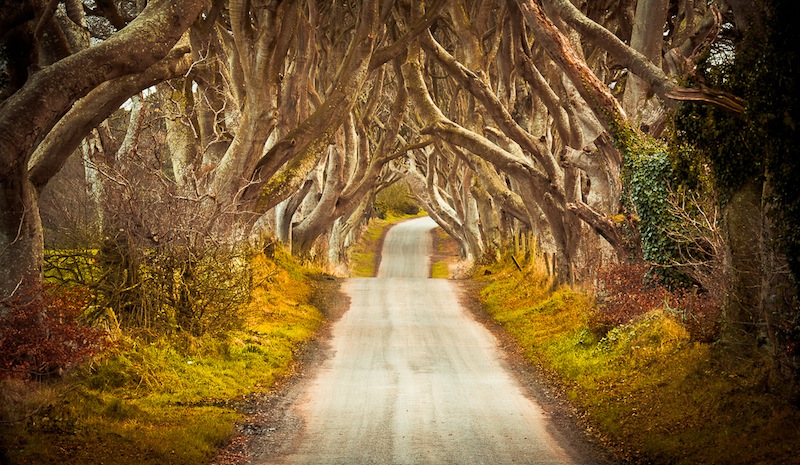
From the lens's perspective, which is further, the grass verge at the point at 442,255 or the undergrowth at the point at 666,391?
the grass verge at the point at 442,255

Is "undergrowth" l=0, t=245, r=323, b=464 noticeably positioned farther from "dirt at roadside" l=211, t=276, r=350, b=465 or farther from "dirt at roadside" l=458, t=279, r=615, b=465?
"dirt at roadside" l=458, t=279, r=615, b=465

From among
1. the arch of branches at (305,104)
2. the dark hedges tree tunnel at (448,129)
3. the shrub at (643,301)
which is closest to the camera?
the dark hedges tree tunnel at (448,129)

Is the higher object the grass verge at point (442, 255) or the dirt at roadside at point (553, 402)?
the grass verge at point (442, 255)

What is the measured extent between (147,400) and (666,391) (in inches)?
255

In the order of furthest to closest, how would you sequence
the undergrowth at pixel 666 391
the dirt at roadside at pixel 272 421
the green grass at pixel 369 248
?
the green grass at pixel 369 248
the dirt at roadside at pixel 272 421
the undergrowth at pixel 666 391

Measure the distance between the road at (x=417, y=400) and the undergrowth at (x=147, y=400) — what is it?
0.98 meters

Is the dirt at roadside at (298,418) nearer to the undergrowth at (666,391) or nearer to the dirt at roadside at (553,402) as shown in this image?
the dirt at roadside at (553,402)

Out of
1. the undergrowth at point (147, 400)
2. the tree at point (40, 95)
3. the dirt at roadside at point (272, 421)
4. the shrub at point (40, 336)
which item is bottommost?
the dirt at roadside at point (272, 421)

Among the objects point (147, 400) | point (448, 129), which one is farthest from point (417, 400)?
point (448, 129)

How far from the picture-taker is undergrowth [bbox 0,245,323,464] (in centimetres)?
835

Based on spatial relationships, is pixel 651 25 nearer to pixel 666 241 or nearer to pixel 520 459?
pixel 666 241

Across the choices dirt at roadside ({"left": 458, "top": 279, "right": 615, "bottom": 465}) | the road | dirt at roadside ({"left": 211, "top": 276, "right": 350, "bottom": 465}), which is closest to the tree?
dirt at roadside ({"left": 211, "top": 276, "right": 350, "bottom": 465})

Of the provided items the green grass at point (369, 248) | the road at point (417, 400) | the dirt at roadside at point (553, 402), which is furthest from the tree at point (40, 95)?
the green grass at point (369, 248)

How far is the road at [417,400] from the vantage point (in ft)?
31.7
